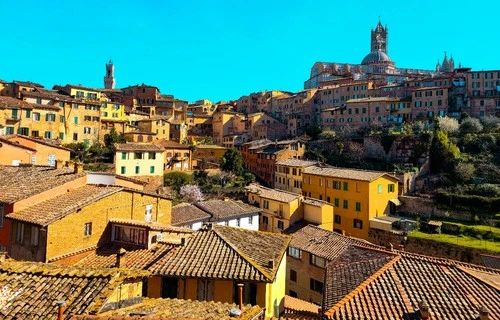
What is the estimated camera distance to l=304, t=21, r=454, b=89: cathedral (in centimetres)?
10738

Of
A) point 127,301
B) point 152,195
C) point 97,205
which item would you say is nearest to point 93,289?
point 127,301

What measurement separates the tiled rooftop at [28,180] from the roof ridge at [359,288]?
14.3 m

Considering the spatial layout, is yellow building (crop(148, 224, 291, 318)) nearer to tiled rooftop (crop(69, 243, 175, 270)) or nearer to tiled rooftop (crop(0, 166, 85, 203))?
tiled rooftop (crop(69, 243, 175, 270))

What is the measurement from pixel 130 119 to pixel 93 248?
6101cm

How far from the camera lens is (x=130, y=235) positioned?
16.8 m

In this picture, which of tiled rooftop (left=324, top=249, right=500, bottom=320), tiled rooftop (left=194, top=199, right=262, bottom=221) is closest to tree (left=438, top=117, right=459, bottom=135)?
tiled rooftop (left=194, top=199, right=262, bottom=221)

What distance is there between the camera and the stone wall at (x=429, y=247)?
3347 centimetres

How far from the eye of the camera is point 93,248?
16.5m

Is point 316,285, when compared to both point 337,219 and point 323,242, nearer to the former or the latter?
point 323,242

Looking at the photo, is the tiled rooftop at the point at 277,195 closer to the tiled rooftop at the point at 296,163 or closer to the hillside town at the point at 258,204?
the hillside town at the point at 258,204

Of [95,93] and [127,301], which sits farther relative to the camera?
[95,93]

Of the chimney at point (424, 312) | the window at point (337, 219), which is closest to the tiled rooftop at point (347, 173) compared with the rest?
the window at point (337, 219)

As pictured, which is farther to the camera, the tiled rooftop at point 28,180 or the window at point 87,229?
the tiled rooftop at point 28,180

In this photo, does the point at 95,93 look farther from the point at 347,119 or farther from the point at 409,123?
Result: the point at 409,123
